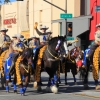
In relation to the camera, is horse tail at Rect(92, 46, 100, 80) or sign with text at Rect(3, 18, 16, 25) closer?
horse tail at Rect(92, 46, 100, 80)

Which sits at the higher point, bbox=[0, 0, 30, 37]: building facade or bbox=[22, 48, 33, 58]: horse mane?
bbox=[0, 0, 30, 37]: building facade

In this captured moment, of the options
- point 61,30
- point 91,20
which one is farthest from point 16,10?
point 91,20

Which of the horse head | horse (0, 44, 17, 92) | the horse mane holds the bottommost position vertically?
horse (0, 44, 17, 92)

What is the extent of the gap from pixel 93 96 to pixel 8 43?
15.7 ft

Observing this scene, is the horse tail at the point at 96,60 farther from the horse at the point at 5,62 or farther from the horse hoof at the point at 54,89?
the horse at the point at 5,62

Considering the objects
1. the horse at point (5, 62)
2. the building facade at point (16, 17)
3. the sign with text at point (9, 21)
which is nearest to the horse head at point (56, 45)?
the horse at point (5, 62)

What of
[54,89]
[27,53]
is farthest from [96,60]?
[27,53]

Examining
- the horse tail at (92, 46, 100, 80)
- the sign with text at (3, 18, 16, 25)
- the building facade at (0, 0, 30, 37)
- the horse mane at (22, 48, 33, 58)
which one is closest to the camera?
the horse mane at (22, 48, 33, 58)

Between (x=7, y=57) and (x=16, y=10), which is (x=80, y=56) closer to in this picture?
(x=7, y=57)

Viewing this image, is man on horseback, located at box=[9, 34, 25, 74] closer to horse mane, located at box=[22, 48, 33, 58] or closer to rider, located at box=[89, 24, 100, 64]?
horse mane, located at box=[22, 48, 33, 58]

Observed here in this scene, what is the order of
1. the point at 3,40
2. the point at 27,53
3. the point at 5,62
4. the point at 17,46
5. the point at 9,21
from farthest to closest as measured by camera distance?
the point at 9,21
the point at 3,40
the point at 5,62
the point at 17,46
the point at 27,53

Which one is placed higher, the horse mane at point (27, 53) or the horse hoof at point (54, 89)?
the horse mane at point (27, 53)

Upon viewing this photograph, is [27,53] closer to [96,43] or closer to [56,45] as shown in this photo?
[56,45]

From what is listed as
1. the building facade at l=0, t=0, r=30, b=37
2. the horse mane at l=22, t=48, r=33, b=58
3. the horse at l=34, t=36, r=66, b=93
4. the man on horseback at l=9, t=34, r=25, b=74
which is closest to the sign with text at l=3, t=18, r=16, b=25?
the building facade at l=0, t=0, r=30, b=37
